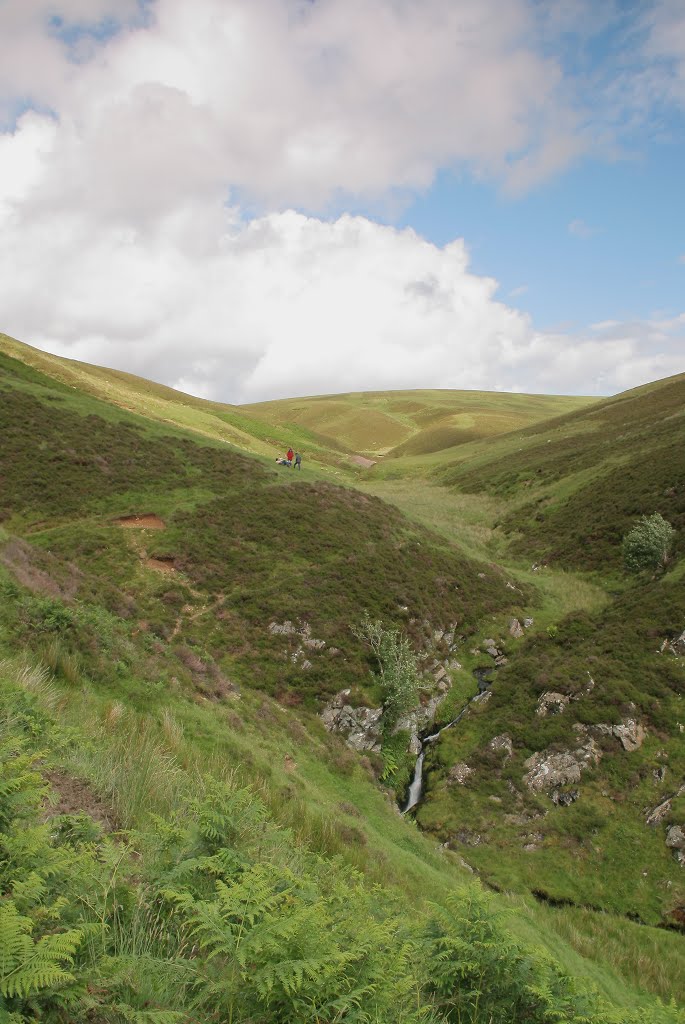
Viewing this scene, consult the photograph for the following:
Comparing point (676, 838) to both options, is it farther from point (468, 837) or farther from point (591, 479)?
point (591, 479)

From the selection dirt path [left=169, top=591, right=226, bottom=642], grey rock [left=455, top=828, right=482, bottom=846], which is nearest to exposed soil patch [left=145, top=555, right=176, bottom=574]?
dirt path [left=169, top=591, right=226, bottom=642]

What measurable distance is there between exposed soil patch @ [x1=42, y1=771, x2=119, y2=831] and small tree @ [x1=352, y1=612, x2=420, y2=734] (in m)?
19.3

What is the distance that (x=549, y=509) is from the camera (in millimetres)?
51594

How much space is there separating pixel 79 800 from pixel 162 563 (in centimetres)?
2569

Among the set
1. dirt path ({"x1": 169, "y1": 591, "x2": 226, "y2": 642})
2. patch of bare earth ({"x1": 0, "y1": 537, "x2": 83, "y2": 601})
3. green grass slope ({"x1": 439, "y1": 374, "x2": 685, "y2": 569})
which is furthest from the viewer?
green grass slope ({"x1": 439, "y1": 374, "x2": 685, "y2": 569})

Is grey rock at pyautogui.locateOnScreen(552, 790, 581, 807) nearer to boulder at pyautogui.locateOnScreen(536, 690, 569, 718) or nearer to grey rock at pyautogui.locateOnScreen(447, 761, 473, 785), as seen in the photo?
grey rock at pyautogui.locateOnScreen(447, 761, 473, 785)

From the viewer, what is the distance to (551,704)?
80.4ft

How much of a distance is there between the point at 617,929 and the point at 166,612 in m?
22.0

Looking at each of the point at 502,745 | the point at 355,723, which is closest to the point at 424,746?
the point at 502,745

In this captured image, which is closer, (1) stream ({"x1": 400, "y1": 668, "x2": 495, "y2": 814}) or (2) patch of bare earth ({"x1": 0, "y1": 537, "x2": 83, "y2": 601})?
(2) patch of bare earth ({"x1": 0, "y1": 537, "x2": 83, "y2": 601})

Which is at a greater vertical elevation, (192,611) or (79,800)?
(79,800)

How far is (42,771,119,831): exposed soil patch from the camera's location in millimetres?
6008

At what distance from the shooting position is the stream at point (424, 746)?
71.1 ft

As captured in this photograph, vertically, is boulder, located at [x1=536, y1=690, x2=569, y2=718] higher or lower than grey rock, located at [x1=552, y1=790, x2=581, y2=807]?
higher
